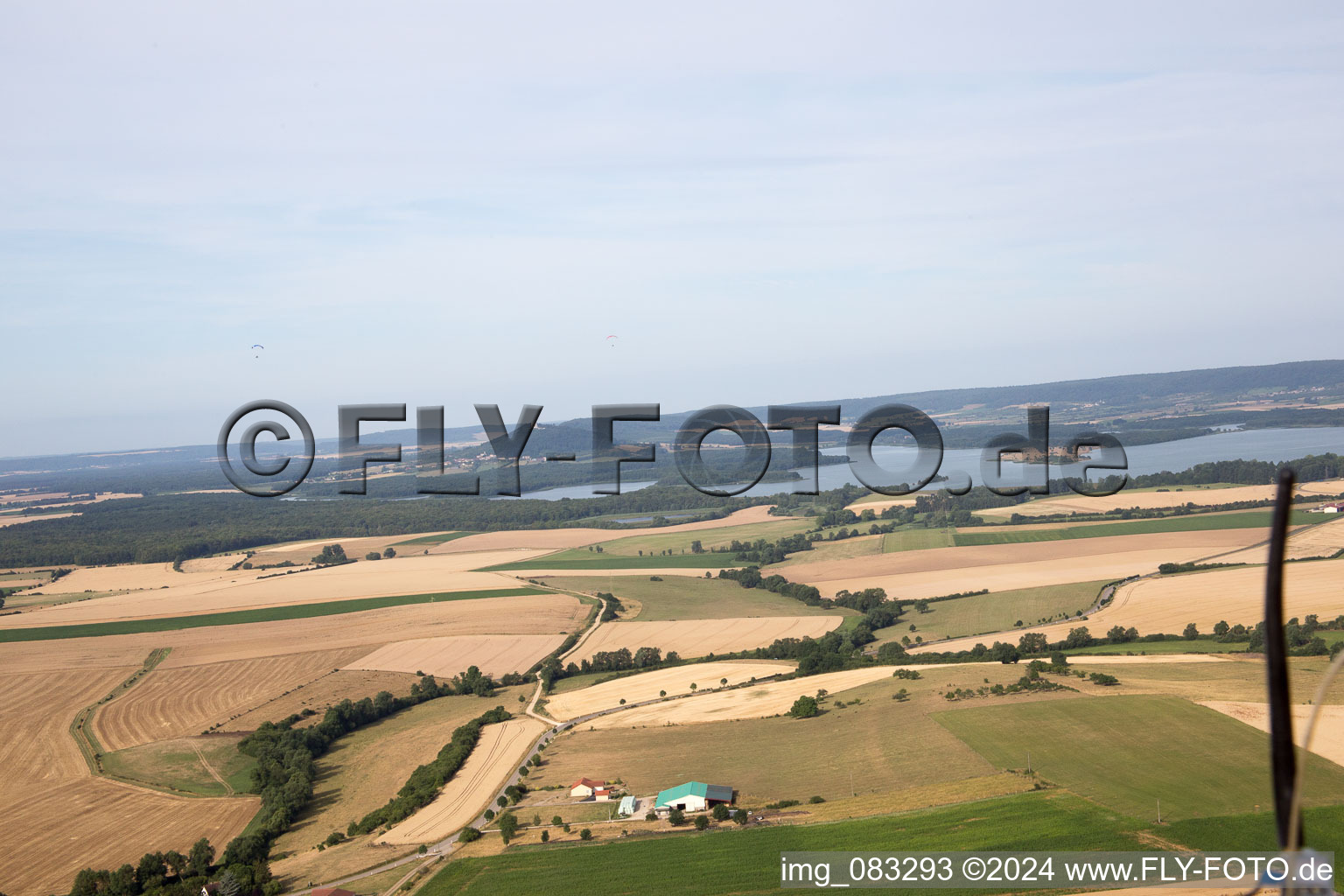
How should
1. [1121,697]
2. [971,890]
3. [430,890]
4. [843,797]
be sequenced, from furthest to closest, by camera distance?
1. [1121,697]
2. [843,797]
3. [430,890]
4. [971,890]

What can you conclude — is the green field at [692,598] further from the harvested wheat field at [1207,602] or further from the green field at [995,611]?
the harvested wheat field at [1207,602]

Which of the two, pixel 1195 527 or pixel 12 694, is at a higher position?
pixel 1195 527

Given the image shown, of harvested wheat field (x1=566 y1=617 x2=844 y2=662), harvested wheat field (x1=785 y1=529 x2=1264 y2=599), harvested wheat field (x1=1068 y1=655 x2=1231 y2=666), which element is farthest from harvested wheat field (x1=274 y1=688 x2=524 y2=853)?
harvested wheat field (x1=785 y1=529 x2=1264 y2=599)

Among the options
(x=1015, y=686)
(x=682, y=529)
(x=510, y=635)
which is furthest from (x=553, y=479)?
(x=1015, y=686)

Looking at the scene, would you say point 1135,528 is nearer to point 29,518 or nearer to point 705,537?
point 705,537

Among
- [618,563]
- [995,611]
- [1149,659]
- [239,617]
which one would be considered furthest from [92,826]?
[618,563]

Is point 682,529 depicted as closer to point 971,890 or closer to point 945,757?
point 945,757
